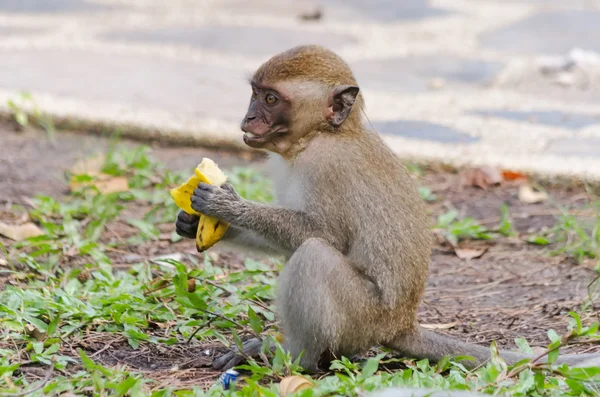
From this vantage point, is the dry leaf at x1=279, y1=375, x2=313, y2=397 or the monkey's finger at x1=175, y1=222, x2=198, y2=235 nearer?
the dry leaf at x1=279, y1=375, x2=313, y2=397

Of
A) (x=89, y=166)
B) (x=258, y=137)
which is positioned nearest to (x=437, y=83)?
(x=89, y=166)

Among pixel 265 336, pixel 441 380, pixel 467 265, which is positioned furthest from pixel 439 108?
pixel 441 380

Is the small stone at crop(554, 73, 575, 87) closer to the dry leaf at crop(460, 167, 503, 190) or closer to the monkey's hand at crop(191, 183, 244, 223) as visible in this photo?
the dry leaf at crop(460, 167, 503, 190)

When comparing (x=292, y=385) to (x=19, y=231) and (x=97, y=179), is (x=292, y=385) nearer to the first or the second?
(x=19, y=231)

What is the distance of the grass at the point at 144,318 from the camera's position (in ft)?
12.4

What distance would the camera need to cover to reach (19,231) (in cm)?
558

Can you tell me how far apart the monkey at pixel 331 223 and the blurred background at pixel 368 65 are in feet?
8.88

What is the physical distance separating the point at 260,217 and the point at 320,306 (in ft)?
1.82

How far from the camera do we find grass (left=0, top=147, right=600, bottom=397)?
149 inches

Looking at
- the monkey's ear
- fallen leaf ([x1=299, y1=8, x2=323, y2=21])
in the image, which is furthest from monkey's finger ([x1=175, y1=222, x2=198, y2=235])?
fallen leaf ([x1=299, y1=8, x2=323, y2=21])

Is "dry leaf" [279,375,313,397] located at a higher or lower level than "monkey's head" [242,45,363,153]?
lower

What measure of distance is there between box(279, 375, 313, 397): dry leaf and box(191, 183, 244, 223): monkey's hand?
0.92 m

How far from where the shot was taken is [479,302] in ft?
17.4

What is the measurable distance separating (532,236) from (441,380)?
8.12 ft
